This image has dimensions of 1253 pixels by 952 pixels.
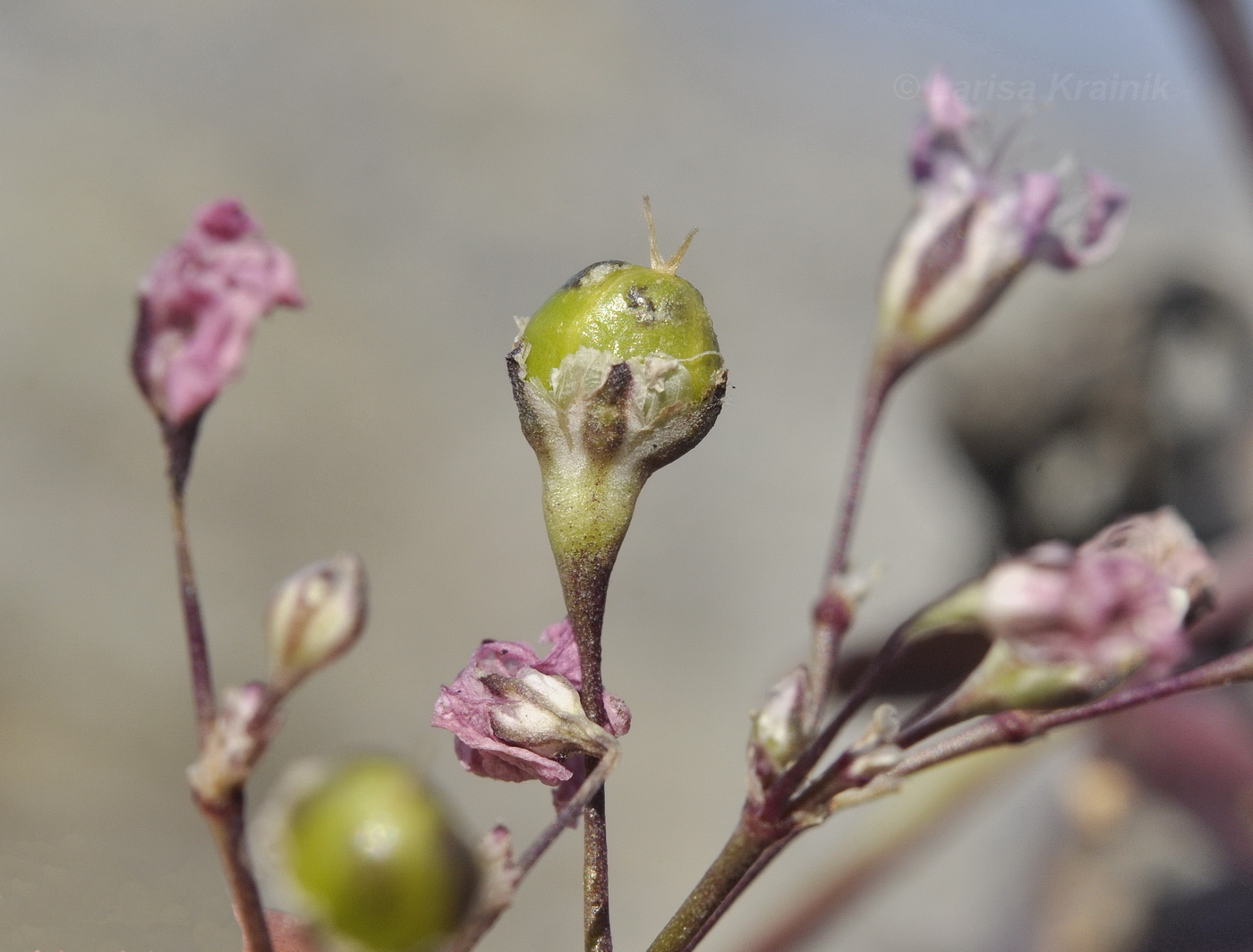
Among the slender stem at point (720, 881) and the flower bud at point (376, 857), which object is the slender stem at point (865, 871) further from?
the flower bud at point (376, 857)

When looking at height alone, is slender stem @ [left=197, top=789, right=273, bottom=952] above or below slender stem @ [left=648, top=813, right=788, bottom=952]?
above

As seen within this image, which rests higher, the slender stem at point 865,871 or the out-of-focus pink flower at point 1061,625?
the out-of-focus pink flower at point 1061,625

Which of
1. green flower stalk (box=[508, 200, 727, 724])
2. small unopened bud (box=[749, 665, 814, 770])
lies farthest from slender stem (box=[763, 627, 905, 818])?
green flower stalk (box=[508, 200, 727, 724])

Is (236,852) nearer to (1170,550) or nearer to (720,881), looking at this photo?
(720,881)

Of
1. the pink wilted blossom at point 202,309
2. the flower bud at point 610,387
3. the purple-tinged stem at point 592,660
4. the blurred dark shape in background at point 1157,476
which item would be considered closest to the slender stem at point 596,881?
the purple-tinged stem at point 592,660

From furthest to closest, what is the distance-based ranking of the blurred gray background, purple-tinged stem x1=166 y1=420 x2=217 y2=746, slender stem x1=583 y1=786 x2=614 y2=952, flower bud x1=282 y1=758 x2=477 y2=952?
the blurred gray background → slender stem x1=583 y1=786 x2=614 y2=952 → purple-tinged stem x1=166 y1=420 x2=217 y2=746 → flower bud x1=282 y1=758 x2=477 y2=952

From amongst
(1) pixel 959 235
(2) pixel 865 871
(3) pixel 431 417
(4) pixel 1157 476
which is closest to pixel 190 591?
(1) pixel 959 235

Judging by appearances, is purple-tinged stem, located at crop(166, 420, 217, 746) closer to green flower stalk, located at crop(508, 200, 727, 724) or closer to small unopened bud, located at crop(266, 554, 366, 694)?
small unopened bud, located at crop(266, 554, 366, 694)

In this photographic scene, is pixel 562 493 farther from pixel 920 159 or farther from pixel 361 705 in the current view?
pixel 361 705
